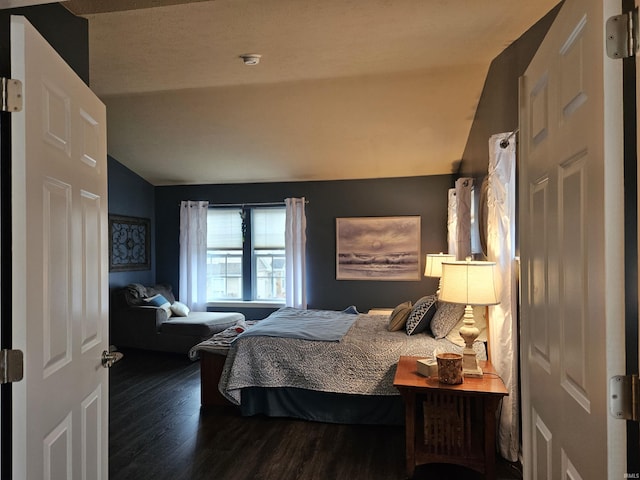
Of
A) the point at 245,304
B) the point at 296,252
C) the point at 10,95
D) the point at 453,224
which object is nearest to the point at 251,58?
the point at 10,95

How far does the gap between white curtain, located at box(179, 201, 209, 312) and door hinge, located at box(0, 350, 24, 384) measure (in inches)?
226

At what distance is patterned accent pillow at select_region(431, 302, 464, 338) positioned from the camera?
325 centimetres

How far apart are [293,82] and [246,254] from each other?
343 cm

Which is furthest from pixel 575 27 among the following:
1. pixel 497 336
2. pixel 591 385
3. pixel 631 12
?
pixel 497 336

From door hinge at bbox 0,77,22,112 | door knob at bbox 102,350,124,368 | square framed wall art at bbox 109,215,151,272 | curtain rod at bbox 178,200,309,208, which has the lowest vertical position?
door knob at bbox 102,350,124,368

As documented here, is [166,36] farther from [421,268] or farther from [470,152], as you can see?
[421,268]

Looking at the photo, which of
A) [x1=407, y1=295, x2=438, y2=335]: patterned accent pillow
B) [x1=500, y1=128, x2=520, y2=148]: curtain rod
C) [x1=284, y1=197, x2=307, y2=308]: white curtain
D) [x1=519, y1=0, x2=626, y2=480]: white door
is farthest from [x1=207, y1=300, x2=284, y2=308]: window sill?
[x1=519, y1=0, x2=626, y2=480]: white door

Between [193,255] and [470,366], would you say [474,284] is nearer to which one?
[470,366]

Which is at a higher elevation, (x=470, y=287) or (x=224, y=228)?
(x=224, y=228)

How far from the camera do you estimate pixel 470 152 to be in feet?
15.9

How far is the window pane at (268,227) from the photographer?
21.9 feet

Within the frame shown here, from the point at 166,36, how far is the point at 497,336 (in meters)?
2.90

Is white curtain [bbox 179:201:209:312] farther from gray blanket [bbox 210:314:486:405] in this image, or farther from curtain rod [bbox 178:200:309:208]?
gray blanket [bbox 210:314:486:405]

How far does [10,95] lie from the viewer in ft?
3.61
